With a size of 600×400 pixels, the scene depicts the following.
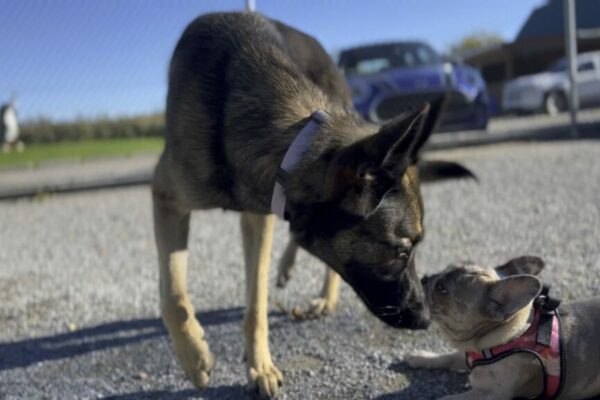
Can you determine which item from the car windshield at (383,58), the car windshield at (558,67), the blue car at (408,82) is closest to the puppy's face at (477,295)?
the blue car at (408,82)

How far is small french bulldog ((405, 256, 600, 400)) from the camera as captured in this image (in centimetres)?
252

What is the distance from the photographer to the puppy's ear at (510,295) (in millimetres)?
2537

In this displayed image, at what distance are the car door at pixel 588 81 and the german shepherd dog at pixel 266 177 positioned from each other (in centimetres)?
1904

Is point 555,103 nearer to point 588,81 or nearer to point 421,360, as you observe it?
point 588,81

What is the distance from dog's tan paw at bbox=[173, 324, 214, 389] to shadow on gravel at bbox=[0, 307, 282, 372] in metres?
0.84

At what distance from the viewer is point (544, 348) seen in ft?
8.25

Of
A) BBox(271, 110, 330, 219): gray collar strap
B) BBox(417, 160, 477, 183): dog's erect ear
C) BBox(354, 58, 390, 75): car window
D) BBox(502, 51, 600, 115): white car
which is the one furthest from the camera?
BBox(502, 51, 600, 115): white car

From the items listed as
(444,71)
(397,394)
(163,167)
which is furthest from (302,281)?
(444,71)

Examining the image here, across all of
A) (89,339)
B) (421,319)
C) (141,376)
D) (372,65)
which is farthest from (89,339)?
(372,65)

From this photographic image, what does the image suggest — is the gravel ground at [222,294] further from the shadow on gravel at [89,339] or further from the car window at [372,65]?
the car window at [372,65]

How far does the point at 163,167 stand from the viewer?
3486 millimetres

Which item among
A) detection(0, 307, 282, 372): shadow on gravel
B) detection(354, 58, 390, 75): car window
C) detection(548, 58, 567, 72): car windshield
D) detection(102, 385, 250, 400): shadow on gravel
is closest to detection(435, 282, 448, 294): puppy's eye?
detection(102, 385, 250, 400): shadow on gravel

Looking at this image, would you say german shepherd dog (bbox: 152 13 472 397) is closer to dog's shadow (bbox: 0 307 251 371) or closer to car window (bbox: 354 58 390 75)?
dog's shadow (bbox: 0 307 251 371)

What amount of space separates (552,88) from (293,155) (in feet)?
71.3
